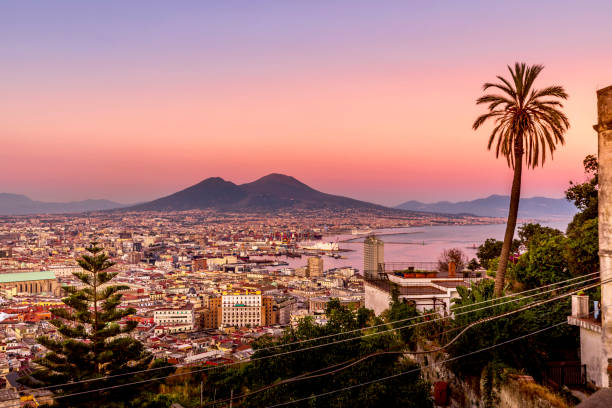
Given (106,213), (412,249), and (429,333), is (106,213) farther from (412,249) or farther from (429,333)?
(429,333)

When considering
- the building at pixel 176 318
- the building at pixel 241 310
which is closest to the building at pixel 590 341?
the building at pixel 176 318

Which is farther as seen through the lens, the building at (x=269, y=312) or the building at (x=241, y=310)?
the building at (x=269, y=312)

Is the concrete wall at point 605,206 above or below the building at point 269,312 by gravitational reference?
above

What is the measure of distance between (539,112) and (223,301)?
62.0 m

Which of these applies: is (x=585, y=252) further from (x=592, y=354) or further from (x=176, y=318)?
(x=176, y=318)

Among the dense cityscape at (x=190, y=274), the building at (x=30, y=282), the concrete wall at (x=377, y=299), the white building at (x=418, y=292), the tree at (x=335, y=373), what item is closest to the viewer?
the tree at (x=335, y=373)

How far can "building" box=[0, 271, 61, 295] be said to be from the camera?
7812cm

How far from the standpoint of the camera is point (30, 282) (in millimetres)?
79438

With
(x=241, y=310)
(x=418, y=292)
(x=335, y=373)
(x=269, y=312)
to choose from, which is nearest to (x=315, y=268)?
(x=269, y=312)

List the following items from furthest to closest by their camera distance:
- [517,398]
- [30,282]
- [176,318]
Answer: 1. [30,282]
2. [176,318]
3. [517,398]

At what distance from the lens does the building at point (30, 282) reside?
78.1 metres

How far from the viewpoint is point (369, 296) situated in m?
12.7

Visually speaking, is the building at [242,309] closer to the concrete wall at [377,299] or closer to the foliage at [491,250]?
the foliage at [491,250]

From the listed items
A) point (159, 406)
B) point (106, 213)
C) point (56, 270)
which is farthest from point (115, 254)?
point (159, 406)
